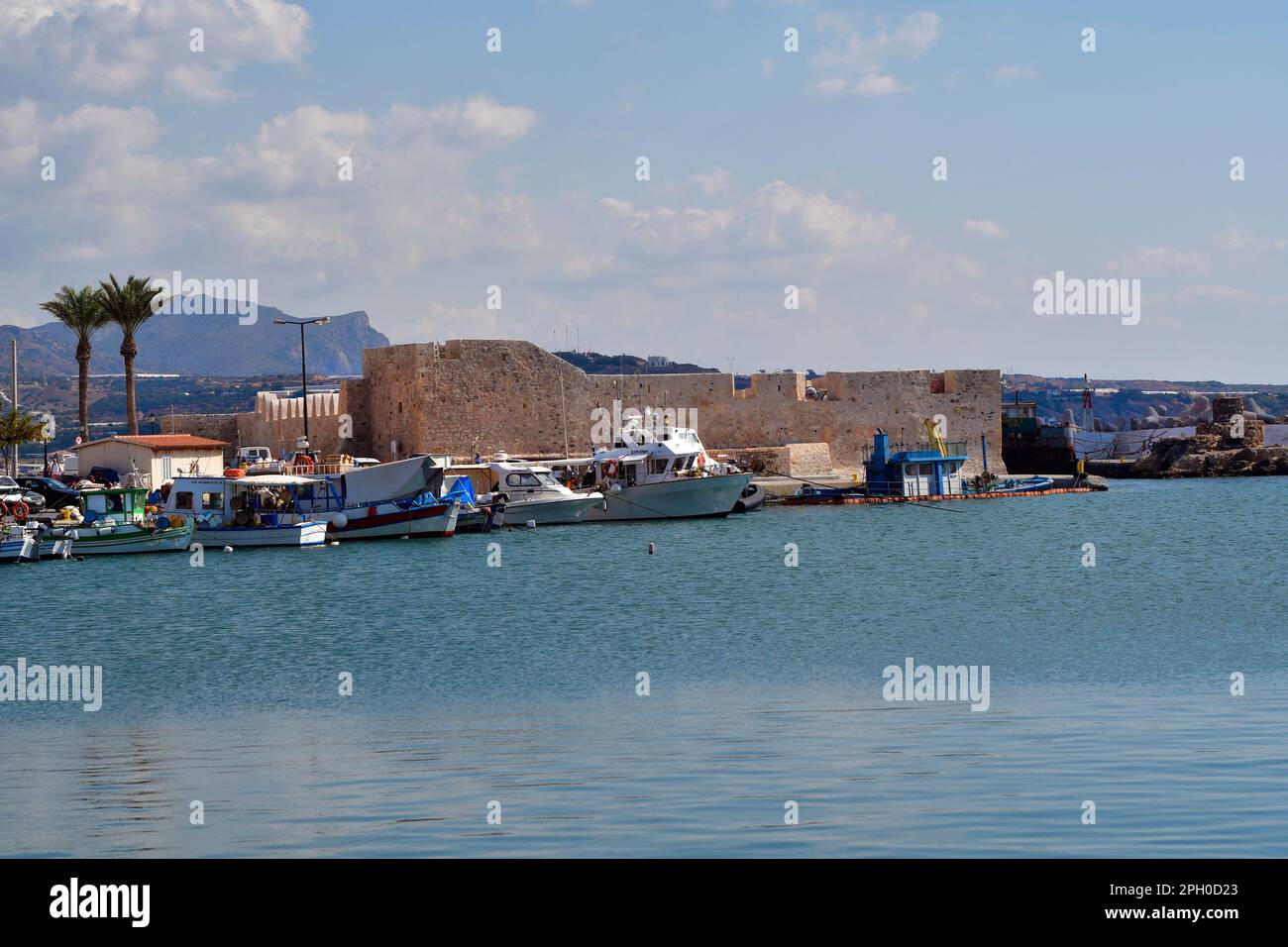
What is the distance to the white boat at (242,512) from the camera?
26797mm

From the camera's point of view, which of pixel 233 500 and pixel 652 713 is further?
pixel 233 500

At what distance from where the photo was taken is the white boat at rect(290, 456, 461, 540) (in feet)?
92.8

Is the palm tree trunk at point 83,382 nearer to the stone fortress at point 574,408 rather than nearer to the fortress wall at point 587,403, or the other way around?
the stone fortress at point 574,408

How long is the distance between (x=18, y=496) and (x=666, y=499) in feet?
43.7

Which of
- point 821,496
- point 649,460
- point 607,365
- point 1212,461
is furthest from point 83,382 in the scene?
point 607,365

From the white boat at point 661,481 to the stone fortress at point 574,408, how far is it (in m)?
4.99

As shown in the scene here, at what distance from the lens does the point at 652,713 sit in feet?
31.4

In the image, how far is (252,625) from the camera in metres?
15.9

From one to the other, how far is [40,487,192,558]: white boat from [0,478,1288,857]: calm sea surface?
8.23 ft

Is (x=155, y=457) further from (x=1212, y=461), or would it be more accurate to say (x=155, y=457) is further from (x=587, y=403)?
(x=1212, y=461)

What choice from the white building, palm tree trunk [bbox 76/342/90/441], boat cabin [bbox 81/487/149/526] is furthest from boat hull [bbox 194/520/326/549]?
palm tree trunk [bbox 76/342/90/441]

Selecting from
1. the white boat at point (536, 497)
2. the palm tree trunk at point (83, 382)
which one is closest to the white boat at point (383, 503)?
the white boat at point (536, 497)

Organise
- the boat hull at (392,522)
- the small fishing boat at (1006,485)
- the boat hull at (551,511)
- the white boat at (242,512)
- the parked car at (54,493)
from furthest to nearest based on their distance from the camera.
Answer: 1. the small fishing boat at (1006,485)
2. the boat hull at (551,511)
3. the parked car at (54,493)
4. the boat hull at (392,522)
5. the white boat at (242,512)
